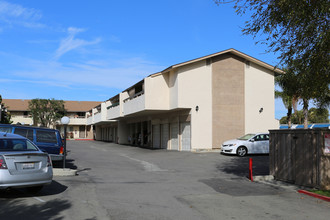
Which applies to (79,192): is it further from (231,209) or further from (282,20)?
(282,20)

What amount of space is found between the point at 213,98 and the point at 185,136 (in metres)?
3.59

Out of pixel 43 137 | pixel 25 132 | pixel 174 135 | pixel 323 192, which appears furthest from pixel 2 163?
pixel 174 135

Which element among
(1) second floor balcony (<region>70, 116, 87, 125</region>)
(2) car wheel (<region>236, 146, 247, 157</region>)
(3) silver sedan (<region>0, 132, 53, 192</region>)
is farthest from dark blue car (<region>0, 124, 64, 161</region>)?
(1) second floor balcony (<region>70, 116, 87, 125</region>)

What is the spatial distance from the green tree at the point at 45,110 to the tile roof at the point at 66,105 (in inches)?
257

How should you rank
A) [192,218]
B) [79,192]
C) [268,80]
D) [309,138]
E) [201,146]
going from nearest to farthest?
[192,218] → [79,192] → [309,138] → [201,146] → [268,80]

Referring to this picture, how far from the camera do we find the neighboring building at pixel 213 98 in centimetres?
2488

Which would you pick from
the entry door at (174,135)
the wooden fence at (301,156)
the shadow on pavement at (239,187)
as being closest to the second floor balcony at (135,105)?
the entry door at (174,135)

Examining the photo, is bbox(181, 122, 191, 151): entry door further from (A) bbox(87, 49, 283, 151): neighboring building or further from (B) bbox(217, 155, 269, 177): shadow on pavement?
(B) bbox(217, 155, 269, 177): shadow on pavement

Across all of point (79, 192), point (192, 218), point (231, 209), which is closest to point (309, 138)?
point (231, 209)

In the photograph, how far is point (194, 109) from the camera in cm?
2488

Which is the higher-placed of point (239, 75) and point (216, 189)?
point (239, 75)

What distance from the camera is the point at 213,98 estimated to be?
25406 millimetres

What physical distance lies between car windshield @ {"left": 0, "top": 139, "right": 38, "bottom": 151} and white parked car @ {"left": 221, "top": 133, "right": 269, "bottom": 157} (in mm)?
14598

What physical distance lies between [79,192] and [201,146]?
1642cm
